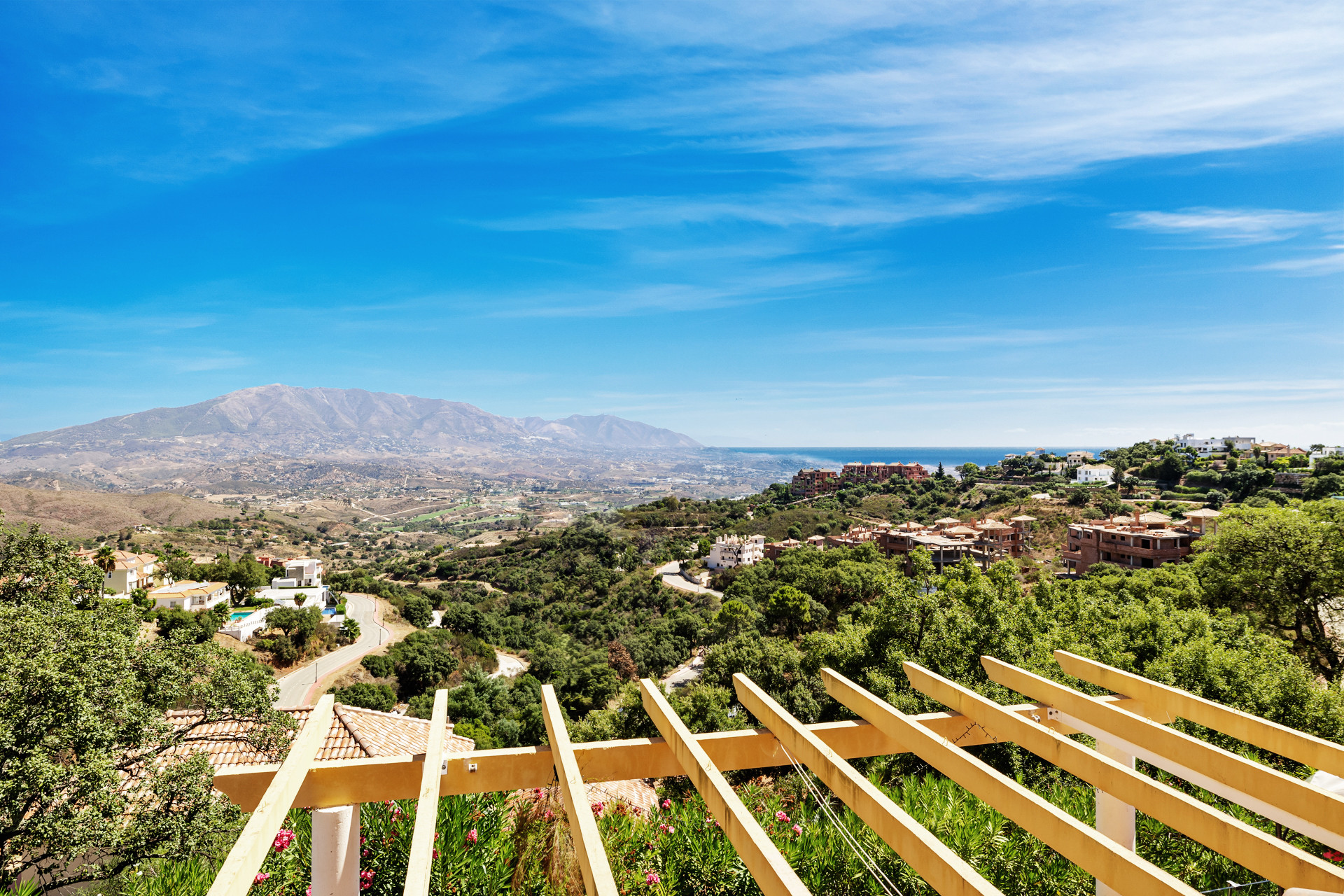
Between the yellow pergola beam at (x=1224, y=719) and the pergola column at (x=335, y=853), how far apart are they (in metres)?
2.37

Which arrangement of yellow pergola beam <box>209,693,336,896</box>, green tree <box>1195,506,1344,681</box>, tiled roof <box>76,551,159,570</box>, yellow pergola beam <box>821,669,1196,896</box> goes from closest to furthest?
yellow pergola beam <box>209,693,336,896</box>
yellow pergola beam <box>821,669,1196,896</box>
green tree <box>1195,506,1344,681</box>
tiled roof <box>76,551,159,570</box>

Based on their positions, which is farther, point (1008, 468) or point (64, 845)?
point (1008, 468)

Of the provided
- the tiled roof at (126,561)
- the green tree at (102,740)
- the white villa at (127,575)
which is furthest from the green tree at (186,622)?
the green tree at (102,740)

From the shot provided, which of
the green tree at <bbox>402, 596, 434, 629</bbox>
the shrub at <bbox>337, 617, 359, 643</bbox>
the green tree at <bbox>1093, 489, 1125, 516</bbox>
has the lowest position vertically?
the green tree at <bbox>402, 596, 434, 629</bbox>

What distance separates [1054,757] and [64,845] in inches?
329

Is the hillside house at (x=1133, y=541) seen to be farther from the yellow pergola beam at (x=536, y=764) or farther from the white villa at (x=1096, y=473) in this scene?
the yellow pergola beam at (x=536, y=764)

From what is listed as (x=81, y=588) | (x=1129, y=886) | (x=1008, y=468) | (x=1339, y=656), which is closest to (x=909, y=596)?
(x=1339, y=656)

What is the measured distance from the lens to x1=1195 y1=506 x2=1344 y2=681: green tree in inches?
450

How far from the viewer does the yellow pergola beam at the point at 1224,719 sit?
171 cm

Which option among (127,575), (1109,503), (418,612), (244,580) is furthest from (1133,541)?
(127,575)

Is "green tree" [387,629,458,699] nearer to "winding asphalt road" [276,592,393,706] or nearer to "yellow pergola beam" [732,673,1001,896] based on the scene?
"winding asphalt road" [276,592,393,706]

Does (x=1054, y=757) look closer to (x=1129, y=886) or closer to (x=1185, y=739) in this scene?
(x=1185, y=739)

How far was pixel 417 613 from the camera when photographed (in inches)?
1421

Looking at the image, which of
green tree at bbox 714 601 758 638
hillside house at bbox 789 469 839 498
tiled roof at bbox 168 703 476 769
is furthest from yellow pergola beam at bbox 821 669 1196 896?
hillside house at bbox 789 469 839 498
